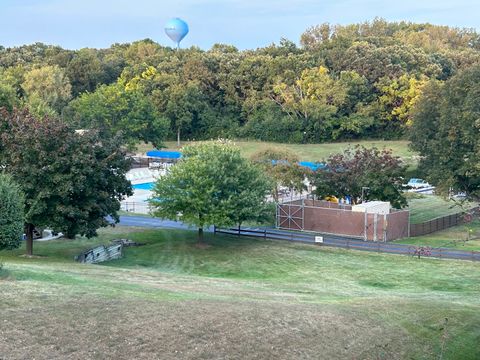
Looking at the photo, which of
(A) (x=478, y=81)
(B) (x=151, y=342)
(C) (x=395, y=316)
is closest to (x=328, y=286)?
(C) (x=395, y=316)

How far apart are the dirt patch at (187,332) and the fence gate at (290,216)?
30.8 meters

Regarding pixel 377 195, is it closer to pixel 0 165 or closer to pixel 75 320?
pixel 0 165

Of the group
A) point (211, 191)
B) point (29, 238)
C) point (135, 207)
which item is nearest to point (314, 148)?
point (135, 207)

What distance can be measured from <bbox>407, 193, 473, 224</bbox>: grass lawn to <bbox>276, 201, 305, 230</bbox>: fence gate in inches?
396

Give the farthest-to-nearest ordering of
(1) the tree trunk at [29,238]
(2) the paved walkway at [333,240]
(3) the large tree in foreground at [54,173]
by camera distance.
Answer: (2) the paved walkway at [333,240], (1) the tree trunk at [29,238], (3) the large tree in foreground at [54,173]

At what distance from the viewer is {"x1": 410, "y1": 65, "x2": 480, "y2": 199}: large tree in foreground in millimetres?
55781

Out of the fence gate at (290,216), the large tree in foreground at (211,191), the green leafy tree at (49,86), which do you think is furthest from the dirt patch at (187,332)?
the green leafy tree at (49,86)

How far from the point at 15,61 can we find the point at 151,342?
123 meters

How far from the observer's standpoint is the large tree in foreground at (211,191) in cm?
4650

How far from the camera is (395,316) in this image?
2505 centimetres

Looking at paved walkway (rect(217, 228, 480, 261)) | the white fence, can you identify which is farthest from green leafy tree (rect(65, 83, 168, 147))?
paved walkway (rect(217, 228, 480, 261))

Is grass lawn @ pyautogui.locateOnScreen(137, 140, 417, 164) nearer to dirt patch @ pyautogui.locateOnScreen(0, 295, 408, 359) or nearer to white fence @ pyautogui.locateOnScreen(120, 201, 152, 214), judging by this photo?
white fence @ pyautogui.locateOnScreen(120, 201, 152, 214)

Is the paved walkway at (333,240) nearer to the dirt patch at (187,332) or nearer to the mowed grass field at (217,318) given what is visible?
the mowed grass field at (217,318)

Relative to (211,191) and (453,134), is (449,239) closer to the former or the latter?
(453,134)
